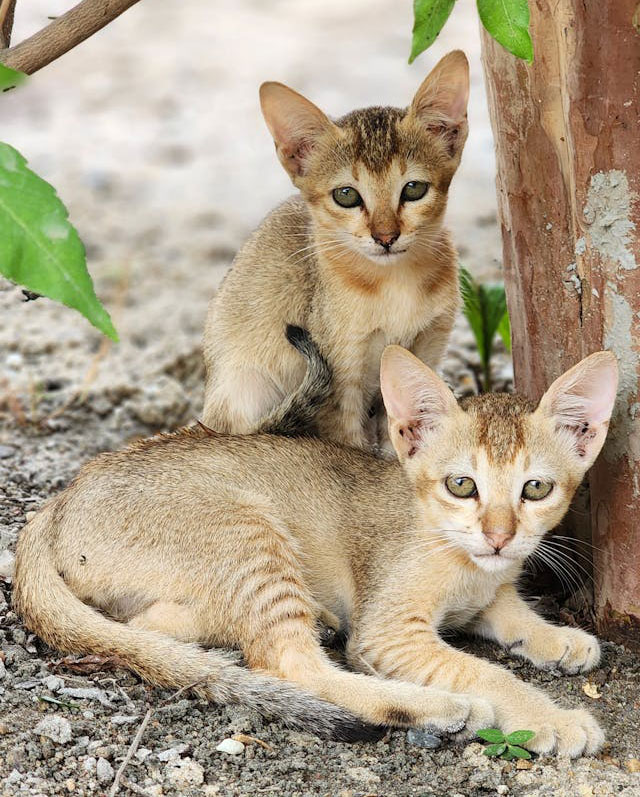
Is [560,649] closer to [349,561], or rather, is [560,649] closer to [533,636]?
[533,636]

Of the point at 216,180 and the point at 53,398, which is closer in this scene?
the point at 53,398

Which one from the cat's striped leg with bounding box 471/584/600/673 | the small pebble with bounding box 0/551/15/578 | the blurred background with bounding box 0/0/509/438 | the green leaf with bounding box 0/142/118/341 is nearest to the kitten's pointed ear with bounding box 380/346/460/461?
the cat's striped leg with bounding box 471/584/600/673

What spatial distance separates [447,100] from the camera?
378cm

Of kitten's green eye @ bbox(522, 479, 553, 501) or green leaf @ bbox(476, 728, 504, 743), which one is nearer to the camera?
green leaf @ bbox(476, 728, 504, 743)

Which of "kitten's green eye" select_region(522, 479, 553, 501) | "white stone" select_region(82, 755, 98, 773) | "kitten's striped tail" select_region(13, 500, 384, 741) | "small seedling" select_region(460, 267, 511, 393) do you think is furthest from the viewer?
"small seedling" select_region(460, 267, 511, 393)

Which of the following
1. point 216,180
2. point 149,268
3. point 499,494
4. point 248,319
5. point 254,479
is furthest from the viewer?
point 216,180

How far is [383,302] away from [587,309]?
82 centimetres

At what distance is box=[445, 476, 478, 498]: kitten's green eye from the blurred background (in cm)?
250

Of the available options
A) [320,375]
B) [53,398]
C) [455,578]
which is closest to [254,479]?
[320,375]

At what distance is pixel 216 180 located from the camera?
8.39m

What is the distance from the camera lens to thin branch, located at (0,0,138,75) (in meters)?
2.85

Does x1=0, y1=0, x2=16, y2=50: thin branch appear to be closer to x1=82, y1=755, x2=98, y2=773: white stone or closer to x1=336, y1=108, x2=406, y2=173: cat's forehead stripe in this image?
x1=336, y1=108, x2=406, y2=173: cat's forehead stripe

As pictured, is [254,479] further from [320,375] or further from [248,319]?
[248,319]

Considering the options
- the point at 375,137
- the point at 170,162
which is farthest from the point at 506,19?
the point at 170,162
